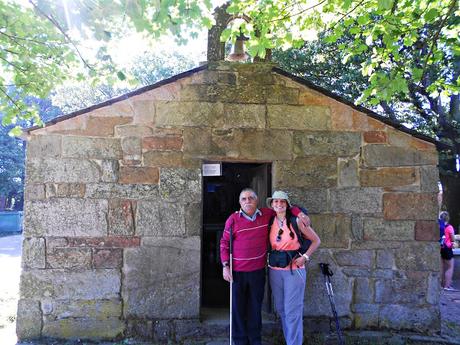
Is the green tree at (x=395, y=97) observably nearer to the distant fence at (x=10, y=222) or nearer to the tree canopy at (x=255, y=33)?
the tree canopy at (x=255, y=33)

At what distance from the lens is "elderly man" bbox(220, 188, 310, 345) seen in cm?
421

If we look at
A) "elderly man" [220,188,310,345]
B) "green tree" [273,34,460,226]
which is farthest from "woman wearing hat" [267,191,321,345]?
"green tree" [273,34,460,226]

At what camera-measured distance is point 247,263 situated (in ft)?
13.8

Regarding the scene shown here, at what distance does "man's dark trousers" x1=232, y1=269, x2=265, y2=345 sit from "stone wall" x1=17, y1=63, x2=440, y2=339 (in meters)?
0.68

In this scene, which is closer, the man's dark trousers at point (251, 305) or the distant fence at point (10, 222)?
the man's dark trousers at point (251, 305)

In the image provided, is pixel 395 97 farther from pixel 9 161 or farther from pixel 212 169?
pixel 9 161

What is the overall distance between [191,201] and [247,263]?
107 cm

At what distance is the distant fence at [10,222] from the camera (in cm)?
2073

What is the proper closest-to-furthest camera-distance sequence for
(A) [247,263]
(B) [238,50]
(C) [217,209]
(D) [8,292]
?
(A) [247,263] < (B) [238,50] < (D) [8,292] < (C) [217,209]

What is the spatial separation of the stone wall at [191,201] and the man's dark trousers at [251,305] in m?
0.68

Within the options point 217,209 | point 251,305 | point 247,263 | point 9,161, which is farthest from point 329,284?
point 9,161

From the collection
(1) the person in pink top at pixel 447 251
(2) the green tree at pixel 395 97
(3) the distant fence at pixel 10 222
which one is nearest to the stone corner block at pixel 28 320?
(1) the person in pink top at pixel 447 251

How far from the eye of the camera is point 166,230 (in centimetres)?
480

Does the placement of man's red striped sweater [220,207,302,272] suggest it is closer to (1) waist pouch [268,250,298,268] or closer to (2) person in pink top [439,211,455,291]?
(1) waist pouch [268,250,298,268]
